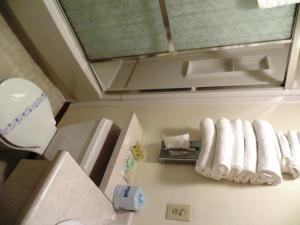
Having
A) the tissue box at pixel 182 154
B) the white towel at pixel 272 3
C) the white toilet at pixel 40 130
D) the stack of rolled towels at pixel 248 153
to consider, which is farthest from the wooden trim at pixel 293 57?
the white toilet at pixel 40 130

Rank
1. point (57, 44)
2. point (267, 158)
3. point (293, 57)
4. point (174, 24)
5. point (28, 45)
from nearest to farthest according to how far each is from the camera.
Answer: point (267, 158) → point (293, 57) → point (174, 24) → point (57, 44) → point (28, 45)

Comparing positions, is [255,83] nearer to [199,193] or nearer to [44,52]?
[199,193]

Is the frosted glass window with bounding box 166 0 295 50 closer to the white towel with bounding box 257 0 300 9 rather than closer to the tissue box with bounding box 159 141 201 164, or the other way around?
the white towel with bounding box 257 0 300 9

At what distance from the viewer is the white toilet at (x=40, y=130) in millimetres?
1325

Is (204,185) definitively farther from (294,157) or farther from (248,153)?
(294,157)

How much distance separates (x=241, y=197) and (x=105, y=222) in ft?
2.24

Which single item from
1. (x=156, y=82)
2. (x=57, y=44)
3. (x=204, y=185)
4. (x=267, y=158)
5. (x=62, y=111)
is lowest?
(x=204, y=185)

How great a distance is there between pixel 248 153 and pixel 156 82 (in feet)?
3.03

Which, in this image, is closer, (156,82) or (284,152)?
(284,152)

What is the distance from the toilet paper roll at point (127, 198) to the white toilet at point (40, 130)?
0.63 ft

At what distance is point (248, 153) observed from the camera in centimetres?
124

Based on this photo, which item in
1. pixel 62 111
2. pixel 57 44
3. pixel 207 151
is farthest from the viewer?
pixel 62 111

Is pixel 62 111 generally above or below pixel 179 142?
above

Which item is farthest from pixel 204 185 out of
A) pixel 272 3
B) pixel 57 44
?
pixel 57 44
